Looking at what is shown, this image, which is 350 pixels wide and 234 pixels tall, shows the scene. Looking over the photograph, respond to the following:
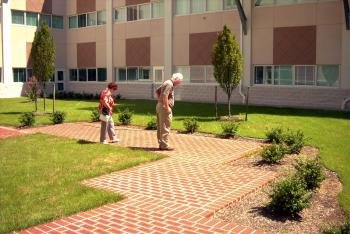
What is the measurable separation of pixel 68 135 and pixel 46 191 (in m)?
6.94

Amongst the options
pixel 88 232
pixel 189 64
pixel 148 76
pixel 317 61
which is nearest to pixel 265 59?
pixel 317 61

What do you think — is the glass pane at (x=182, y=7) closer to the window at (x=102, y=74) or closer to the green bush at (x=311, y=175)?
the window at (x=102, y=74)

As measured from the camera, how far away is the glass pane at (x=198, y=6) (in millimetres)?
30019

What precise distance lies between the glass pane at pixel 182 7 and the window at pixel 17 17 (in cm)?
1394

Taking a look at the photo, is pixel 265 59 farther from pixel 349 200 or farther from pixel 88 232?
pixel 88 232

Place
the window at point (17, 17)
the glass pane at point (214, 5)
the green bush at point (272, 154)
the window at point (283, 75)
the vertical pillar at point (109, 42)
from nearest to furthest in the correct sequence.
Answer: the green bush at point (272, 154)
the window at point (283, 75)
the glass pane at point (214, 5)
the vertical pillar at point (109, 42)
the window at point (17, 17)

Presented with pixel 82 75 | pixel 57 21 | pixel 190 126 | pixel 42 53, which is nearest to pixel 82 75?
pixel 82 75

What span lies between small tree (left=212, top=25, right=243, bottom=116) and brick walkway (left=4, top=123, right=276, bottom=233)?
284 inches

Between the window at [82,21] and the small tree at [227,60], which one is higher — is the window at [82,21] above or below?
above

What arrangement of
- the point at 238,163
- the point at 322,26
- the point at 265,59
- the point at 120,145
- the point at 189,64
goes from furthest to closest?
the point at 189,64
the point at 265,59
the point at 322,26
the point at 120,145
the point at 238,163

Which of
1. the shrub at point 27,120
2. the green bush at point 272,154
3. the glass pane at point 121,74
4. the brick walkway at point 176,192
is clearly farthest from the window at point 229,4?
the green bush at point 272,154

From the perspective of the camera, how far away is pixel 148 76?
111 ft

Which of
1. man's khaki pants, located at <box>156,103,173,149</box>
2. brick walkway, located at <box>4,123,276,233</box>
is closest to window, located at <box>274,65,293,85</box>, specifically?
brick walkway, located at <box>4,123,276,233</box>

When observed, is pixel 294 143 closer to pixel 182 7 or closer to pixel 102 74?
pixel 182 7
